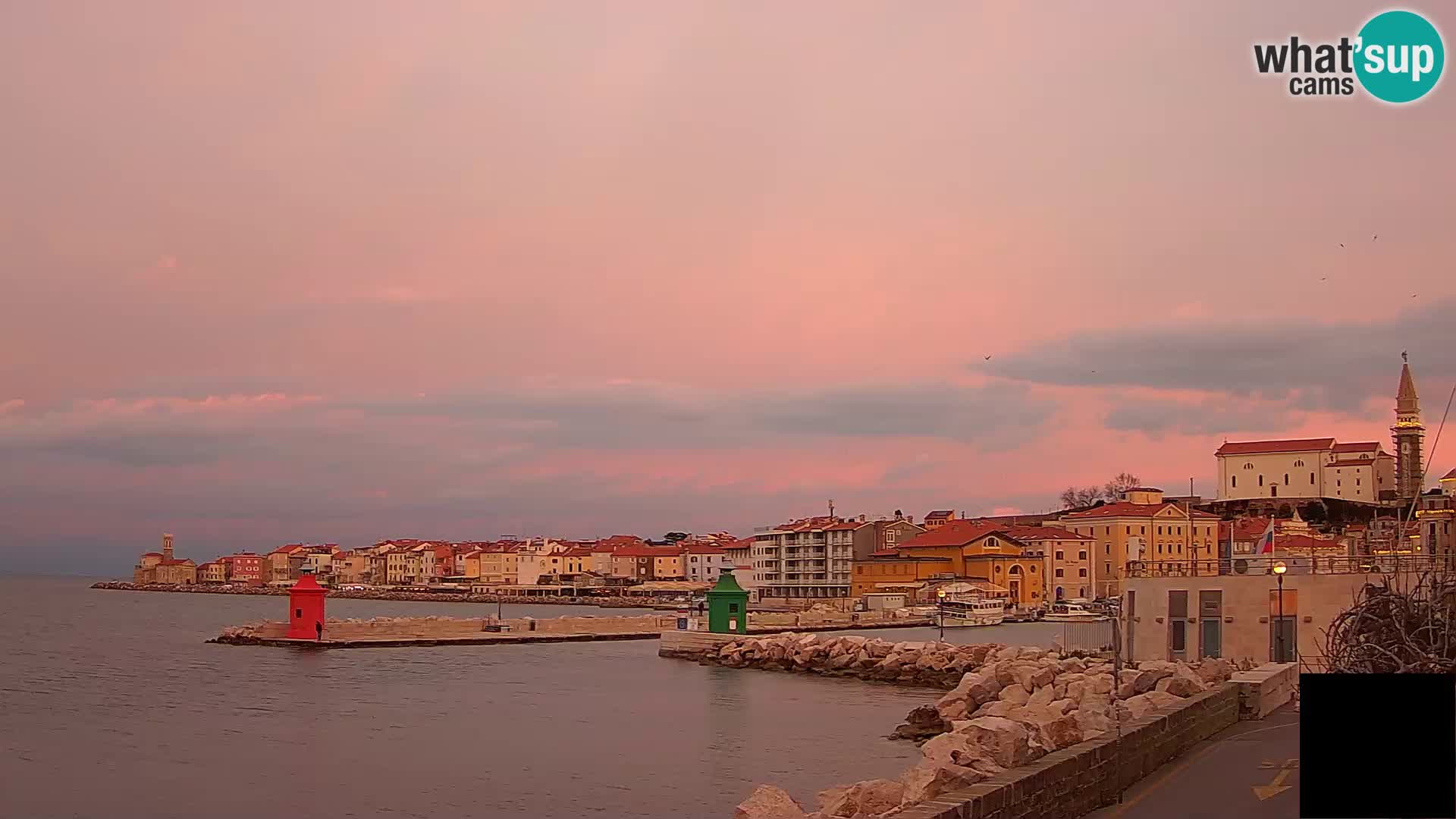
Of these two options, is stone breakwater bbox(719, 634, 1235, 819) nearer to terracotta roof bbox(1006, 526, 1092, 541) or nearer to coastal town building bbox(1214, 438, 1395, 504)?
terracotta roof bbox(1006, 526, 1092, 541)

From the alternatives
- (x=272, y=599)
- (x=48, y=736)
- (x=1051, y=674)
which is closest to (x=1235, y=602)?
(x=1051, y=674)

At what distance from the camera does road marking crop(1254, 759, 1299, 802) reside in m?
11.2

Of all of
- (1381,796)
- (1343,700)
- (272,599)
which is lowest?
(272,599)

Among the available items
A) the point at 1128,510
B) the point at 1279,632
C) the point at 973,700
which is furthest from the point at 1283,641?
the point at 1128,510

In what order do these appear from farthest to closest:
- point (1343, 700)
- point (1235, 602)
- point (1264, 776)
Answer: point (1235, 602)
point (1264, 776)
point (1343, 700)

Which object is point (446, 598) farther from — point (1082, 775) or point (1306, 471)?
point (1082, 775)

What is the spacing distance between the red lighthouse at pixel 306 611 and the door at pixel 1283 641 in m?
42.8

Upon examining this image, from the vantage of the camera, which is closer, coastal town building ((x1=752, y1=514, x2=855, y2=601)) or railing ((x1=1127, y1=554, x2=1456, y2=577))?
railing ((x1=1127, y1=554, x2=1456, y2=577))

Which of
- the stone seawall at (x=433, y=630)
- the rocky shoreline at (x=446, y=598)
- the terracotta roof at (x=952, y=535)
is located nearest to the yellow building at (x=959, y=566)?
the terracotta roof at (x=952, y=535)

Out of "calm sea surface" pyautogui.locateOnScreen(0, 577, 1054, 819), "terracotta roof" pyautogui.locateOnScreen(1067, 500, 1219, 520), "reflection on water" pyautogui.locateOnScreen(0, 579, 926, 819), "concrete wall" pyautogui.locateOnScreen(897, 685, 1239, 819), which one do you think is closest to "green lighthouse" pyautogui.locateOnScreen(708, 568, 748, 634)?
"calm sea surface" pyautogui.locateOnScreen(0, 577, 1054, 819)

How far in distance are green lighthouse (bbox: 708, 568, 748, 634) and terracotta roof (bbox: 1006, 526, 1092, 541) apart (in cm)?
5220

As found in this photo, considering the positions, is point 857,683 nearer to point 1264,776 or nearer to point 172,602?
point 1264,776

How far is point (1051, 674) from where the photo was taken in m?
27.8

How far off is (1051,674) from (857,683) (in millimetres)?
16332
